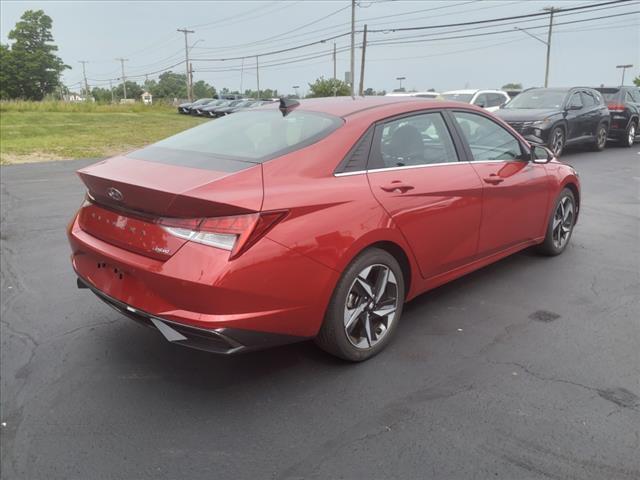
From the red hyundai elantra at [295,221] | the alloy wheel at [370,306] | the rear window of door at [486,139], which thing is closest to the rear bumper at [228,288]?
the red hyundai elantra at [295,221]

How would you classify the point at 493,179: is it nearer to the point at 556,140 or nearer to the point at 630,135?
the point at 556,140

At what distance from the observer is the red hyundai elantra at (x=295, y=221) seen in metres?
2.60

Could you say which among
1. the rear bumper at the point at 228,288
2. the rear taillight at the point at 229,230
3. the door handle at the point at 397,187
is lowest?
the rear bumper at the point at 228,288

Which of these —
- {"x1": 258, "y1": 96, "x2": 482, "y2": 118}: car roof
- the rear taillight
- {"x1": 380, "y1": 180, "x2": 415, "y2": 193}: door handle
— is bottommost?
the rear taillight

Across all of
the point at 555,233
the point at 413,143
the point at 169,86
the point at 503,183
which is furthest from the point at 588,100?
A: the point at 169,86

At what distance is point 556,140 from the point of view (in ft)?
39.0

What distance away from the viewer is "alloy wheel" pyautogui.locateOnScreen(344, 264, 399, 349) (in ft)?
10.4

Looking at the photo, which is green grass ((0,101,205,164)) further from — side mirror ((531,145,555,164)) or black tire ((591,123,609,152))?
black tire ((591,123,609,152))

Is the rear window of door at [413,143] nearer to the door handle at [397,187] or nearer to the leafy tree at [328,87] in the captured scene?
the door handle at [397,187]

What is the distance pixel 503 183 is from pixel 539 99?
967cm

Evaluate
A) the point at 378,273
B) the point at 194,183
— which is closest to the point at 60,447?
the point at 194,183

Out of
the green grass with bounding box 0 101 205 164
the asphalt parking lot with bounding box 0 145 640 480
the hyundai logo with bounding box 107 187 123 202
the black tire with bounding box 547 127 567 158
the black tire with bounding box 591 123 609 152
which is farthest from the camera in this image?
the green grass with bounding box 0 101 205 164

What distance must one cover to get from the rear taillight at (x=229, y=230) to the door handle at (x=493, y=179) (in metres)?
2.06

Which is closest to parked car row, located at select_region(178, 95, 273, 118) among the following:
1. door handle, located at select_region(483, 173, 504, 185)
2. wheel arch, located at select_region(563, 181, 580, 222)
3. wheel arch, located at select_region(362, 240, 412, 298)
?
wheel arch, located at select_region(563, 181, 580, 222)
